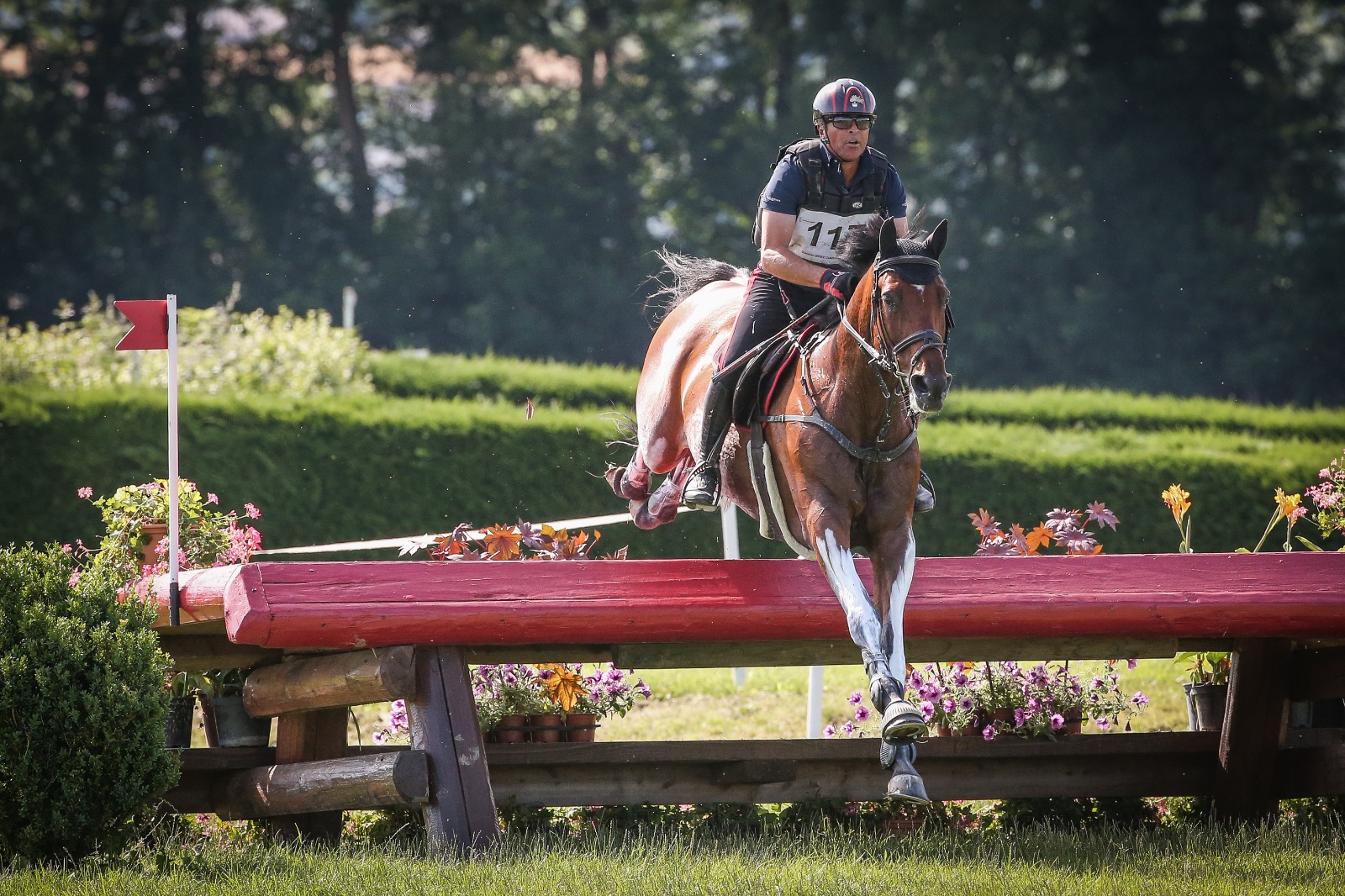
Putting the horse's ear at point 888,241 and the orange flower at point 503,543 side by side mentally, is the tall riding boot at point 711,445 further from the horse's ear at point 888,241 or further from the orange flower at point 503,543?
the horse's ear at point 888,241

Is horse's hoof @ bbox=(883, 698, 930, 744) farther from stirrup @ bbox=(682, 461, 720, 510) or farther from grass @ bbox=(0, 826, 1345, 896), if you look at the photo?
stirrup @ bbox=(682, 461, 720, 510)

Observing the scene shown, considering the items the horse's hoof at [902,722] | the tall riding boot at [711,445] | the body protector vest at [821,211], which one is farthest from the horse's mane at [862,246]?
the horse's hoof at [902,722]

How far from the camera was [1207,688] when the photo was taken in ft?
20.3

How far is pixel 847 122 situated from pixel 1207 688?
287 centimetres

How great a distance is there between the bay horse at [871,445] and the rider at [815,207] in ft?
0.54

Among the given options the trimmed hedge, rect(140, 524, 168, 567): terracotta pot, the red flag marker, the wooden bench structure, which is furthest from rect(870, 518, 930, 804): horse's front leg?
the trimmed hedge

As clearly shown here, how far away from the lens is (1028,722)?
19.5 feet

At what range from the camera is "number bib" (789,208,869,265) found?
5410mm

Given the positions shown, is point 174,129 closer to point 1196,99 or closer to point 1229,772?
point 1196,99

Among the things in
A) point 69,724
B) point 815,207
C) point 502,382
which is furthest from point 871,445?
point 502,382

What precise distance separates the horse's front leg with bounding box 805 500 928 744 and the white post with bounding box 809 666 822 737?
2155mm

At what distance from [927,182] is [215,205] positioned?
13.0 m

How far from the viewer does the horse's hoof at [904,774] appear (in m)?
4.48

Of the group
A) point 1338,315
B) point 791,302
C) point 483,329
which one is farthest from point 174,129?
point 791,302
